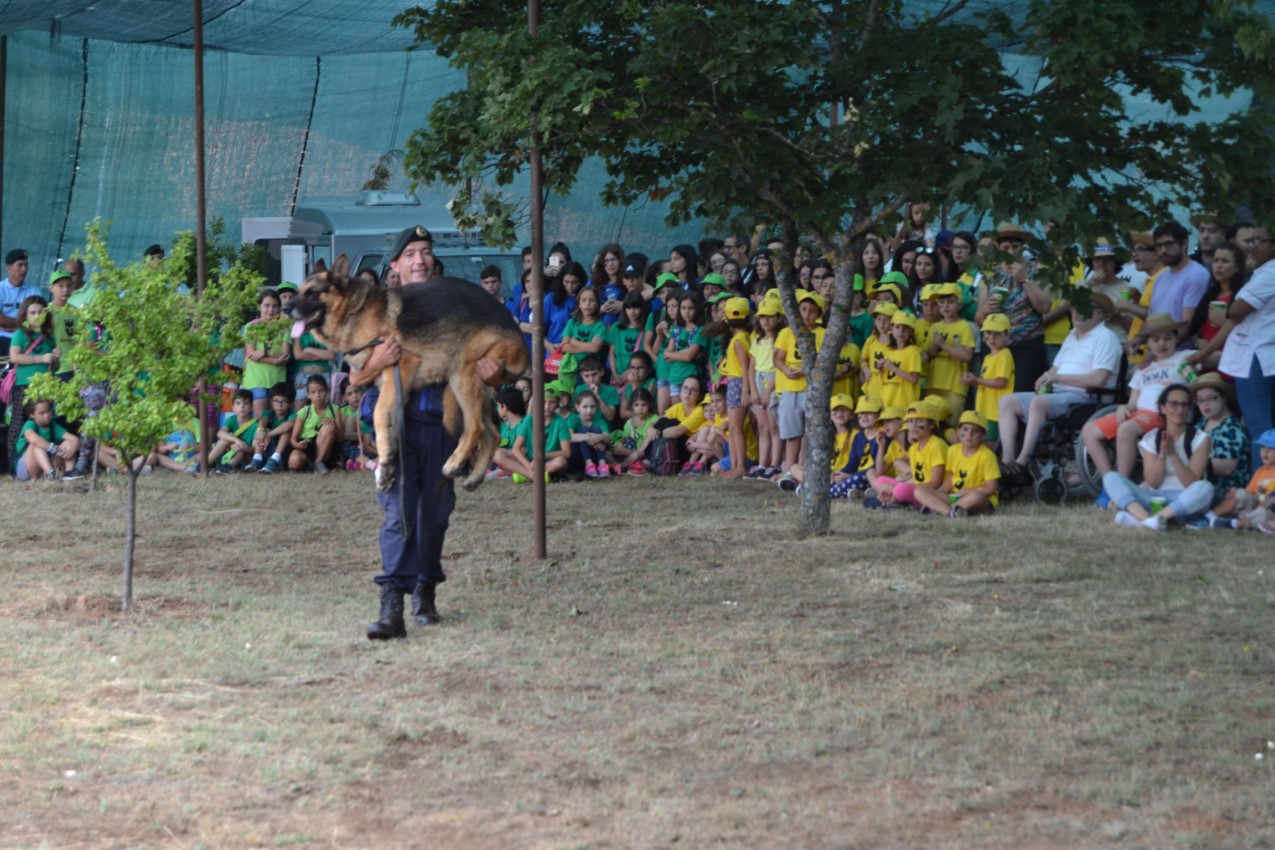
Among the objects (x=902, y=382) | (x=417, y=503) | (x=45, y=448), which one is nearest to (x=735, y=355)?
(x=902, y=382)

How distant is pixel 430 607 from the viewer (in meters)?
8.27

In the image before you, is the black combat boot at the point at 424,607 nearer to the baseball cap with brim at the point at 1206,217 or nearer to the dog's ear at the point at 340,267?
the dog's ear at the point at 340,267

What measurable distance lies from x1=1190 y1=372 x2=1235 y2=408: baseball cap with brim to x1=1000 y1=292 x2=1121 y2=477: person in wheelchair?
2.96 feet

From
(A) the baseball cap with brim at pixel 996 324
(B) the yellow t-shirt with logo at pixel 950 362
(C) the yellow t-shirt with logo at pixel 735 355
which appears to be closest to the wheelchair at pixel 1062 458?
(A) the baseball cap with brim at pixel 996 324

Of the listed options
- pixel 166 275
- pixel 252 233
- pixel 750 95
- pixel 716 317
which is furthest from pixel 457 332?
pixel 252 233

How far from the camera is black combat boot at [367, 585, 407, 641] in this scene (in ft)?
25.7

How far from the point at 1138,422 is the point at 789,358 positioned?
3.37m

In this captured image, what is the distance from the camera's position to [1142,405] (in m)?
11.5

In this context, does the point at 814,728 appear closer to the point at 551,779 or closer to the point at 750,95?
the point at 551,779

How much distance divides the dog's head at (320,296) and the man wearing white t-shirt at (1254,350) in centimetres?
661

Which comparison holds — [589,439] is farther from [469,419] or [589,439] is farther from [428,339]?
[428,339]

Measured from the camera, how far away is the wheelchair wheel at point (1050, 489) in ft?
40.1

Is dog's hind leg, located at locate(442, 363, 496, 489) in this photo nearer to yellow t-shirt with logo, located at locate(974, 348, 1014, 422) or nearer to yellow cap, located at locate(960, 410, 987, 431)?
yellow cap, located at locate(960, 410, 987, 431)

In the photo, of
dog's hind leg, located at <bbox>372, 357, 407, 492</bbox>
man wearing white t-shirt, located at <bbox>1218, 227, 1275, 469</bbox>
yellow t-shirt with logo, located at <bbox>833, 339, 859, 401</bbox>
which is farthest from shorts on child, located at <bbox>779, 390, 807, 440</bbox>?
dog's hind leg, located at <bbox>372, 357, 407, 492</bbox>
